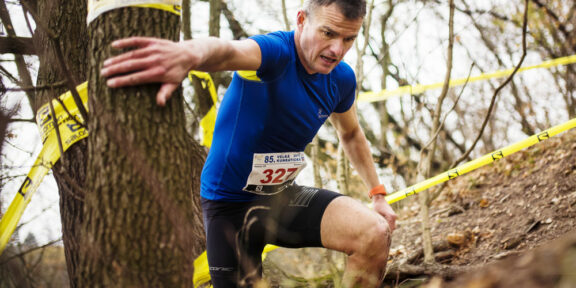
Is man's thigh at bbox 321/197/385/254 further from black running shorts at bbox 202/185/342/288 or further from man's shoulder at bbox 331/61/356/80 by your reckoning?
man's shoulder at bbox 331/61/356/80

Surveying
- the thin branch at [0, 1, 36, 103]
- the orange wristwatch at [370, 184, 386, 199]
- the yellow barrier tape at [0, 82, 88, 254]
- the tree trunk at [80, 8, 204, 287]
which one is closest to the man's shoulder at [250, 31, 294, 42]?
the tree trunk at [80, 8, 204, 287]

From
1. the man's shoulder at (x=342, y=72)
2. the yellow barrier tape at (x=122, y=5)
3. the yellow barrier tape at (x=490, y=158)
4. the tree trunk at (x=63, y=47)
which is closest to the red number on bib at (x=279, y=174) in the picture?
the man's shoulder at (x=342, y=72)

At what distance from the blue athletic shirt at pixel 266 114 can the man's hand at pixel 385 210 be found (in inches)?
29.3

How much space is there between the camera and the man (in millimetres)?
2301

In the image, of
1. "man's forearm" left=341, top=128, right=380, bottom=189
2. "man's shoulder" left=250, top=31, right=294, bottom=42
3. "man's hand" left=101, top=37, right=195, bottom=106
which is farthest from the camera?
"man's forearm" left=341, top=128, right=380, bottom=189

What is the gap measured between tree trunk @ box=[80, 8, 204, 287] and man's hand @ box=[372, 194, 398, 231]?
1.53m

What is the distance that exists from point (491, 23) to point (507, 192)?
13.4ft

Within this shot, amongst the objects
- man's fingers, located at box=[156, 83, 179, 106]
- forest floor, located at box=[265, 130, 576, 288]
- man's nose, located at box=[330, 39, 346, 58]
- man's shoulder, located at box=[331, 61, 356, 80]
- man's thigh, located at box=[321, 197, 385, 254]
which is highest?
man's nose, located at box=[330, 39, 346, 58]

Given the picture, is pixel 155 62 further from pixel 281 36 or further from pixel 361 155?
pixel 361 155

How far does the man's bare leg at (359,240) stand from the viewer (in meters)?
2.33

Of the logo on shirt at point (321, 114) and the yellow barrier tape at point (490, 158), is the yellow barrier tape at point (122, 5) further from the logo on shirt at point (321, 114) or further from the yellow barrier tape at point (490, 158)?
the yellow barrier tape at point (490, 158)

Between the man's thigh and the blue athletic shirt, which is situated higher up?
the blue athletic shirt

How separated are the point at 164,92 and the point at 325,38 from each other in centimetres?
108

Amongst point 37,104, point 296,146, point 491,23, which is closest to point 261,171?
point 296,146
